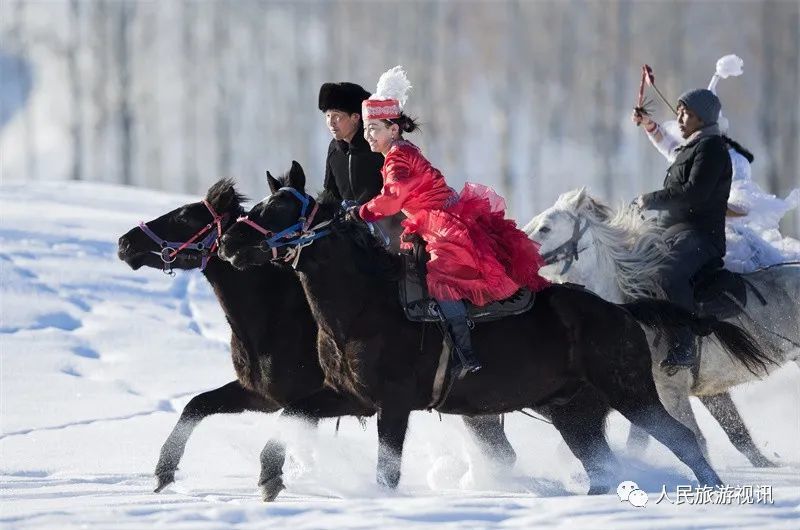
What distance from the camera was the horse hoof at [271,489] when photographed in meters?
7.06

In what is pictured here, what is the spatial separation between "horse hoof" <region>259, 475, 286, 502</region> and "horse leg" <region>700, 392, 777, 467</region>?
3.74 meters

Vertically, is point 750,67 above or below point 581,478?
above

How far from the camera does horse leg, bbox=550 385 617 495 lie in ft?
25.3

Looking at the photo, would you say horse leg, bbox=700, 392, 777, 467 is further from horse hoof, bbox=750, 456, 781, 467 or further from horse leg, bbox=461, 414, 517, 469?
horse leg, bbox=461, 414, 517, 469

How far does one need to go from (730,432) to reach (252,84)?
90.2 ft

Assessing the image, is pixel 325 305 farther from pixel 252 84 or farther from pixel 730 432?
pixel 252 84

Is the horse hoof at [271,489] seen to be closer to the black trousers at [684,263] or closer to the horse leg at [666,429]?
the horse leg at [666,429]

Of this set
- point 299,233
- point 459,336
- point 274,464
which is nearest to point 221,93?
point 274,464

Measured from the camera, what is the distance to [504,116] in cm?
3061

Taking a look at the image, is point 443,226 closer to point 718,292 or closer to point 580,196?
point 580,196

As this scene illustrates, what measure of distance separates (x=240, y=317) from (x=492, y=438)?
1.93m

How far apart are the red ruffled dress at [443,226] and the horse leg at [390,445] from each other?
2.28ft

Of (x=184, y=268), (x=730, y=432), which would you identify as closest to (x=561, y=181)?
(x=730, y=432)

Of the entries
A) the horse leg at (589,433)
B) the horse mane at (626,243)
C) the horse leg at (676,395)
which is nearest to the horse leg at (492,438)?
the horse leg at (589,433)
